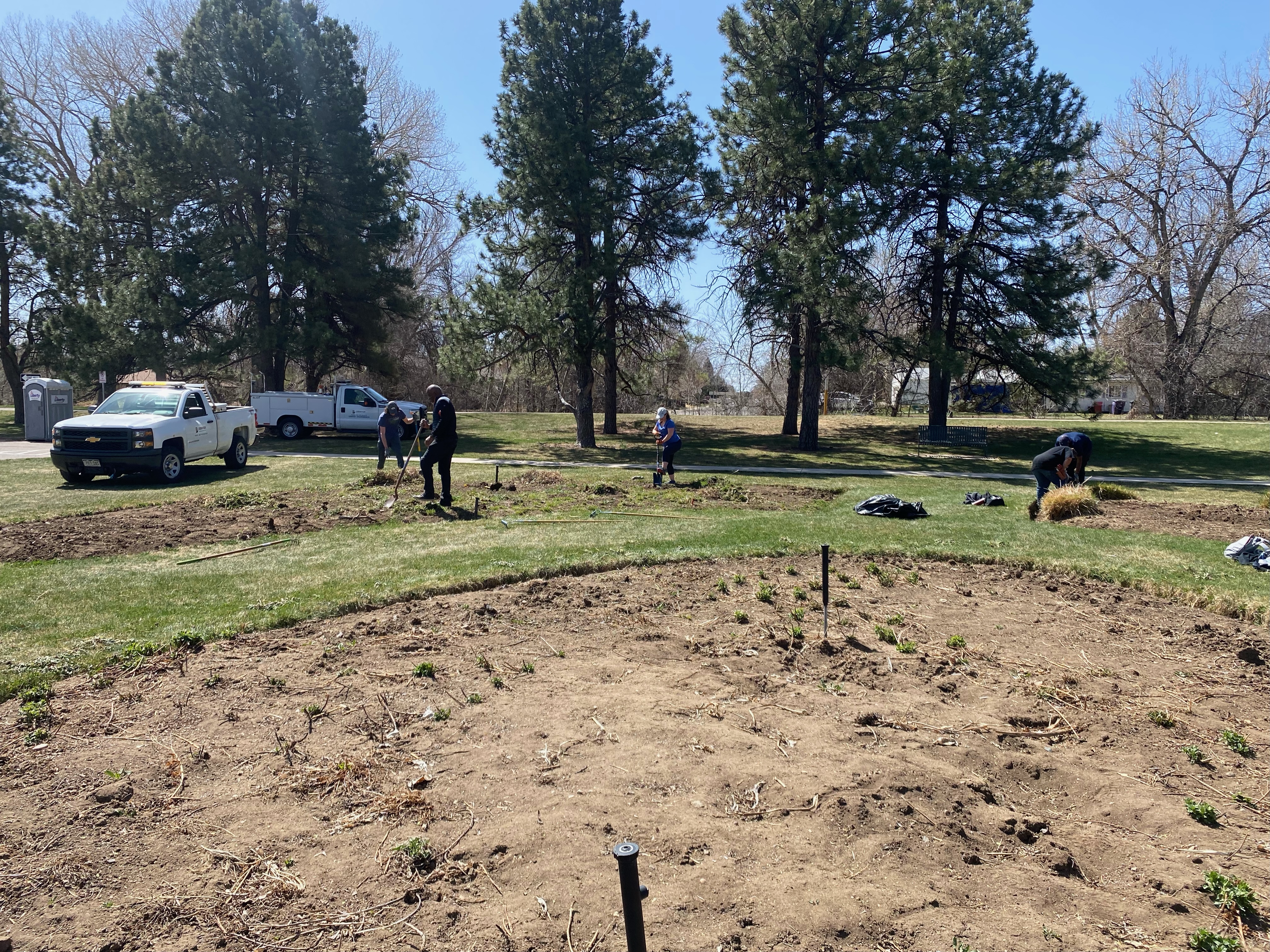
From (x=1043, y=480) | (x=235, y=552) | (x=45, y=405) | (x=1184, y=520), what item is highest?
(x=45, y=405)

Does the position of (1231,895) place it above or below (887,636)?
below

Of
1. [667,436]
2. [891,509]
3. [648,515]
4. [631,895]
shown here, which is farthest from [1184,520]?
[631,895]

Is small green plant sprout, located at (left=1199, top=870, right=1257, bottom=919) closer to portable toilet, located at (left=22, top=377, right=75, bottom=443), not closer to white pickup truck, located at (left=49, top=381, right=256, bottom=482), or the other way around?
white pickup truck, located at (left=49, top=381, right=256, bottom=482)

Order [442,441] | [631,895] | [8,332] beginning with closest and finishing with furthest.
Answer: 1. [631,895]
2. [442,441]
3. [8,332]

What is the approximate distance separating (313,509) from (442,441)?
250 cm

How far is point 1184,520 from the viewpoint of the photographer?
39.9ft

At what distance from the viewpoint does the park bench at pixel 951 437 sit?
28531 mm

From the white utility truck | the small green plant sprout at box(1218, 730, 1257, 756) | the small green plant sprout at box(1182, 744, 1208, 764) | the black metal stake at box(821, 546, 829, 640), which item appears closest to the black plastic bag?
the black metal stake at box(821, 546, 829, 640)

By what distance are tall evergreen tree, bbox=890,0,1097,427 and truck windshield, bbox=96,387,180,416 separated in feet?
71.3

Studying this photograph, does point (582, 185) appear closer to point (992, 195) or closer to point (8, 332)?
point (992, 195)

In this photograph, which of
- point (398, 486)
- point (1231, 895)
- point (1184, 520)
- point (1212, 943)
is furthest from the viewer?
point (398, 486)

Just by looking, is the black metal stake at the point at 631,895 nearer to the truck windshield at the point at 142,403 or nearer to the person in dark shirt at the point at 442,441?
the person in dark shirt at the point at 442,441

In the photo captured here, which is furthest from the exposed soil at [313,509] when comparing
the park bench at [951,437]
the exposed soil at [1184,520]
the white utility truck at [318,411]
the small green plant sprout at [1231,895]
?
the park bench at [951,437]

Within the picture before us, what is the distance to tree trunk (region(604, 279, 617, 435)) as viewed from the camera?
2669cm
